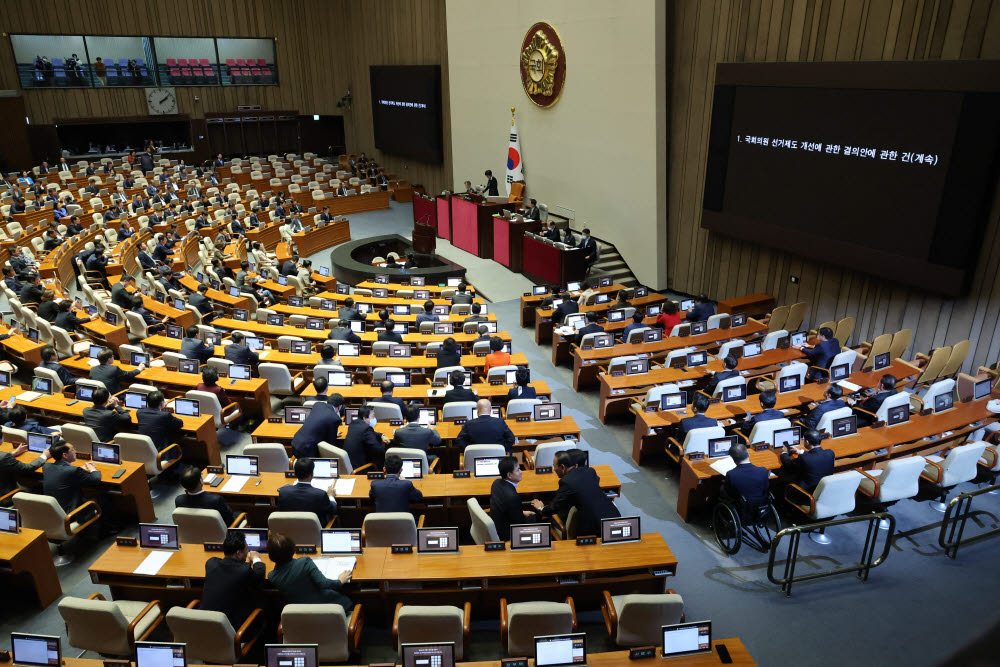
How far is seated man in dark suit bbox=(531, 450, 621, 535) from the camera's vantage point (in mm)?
5836

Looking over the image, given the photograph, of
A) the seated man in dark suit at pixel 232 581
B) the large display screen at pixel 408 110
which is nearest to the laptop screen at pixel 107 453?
the seated man in dark suit at pixel 232 581

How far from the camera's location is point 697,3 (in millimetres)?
A: 13172

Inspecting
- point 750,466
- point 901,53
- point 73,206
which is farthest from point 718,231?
point 73,206

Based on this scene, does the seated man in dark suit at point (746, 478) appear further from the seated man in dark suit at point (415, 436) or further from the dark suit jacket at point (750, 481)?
the seated man in dark suit at point (415, 436)

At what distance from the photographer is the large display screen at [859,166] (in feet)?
31.0

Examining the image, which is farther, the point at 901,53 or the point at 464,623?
the point at 901,53

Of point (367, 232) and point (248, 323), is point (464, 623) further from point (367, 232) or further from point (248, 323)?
point (367, 232)

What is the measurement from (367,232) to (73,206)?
7.65 m

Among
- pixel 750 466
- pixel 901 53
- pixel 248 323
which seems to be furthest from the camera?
pixel 248 323

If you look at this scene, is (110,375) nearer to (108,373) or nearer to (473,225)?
(108,373)

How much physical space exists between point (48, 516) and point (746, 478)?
20.3 ft

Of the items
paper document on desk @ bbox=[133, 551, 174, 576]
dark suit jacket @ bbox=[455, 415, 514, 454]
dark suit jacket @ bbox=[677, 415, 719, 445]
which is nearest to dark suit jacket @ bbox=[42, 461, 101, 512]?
paper document on desk @ bbox=[133, 551, 174, 576]

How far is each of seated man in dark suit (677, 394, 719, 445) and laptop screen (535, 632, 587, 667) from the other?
3.55 metres

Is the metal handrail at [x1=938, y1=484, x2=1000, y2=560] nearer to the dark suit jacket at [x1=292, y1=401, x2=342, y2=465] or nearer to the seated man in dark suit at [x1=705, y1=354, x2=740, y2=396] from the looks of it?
the seated man in dark suit at [x1=705, y1=354, x2=740, y2=396]
